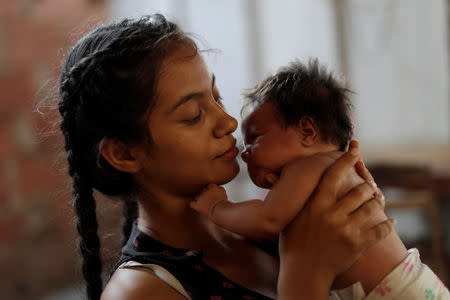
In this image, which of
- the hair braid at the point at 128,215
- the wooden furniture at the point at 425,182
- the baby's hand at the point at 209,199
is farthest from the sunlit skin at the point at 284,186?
the wooden furniture at the point at 425,182

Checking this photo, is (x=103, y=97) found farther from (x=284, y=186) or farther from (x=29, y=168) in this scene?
(x=29, y=168)

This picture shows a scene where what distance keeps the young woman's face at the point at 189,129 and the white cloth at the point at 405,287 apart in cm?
37

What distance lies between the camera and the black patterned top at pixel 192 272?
1056 millimetres

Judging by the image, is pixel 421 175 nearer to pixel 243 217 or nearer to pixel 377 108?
pixel 377 108

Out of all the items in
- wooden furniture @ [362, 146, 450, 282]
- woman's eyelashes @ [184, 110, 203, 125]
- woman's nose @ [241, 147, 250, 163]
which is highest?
woman's eyelashes @ [184, 110, 203, 125]

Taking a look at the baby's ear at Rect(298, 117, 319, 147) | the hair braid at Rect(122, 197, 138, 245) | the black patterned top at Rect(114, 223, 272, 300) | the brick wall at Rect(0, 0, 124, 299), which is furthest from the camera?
the brick wall at Rect(0, 0, 124, 299)

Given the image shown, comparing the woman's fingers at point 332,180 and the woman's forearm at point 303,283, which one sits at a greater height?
the woman's fingers at point 332,180

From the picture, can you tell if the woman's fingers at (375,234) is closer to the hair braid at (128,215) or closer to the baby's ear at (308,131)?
the baby's ear at (308,131)

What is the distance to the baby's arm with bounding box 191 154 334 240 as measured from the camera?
1.04 meters

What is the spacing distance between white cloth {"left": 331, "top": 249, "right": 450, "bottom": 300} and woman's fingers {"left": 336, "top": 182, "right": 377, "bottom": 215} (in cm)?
16

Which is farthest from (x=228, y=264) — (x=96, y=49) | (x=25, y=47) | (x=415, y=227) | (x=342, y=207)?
(x=415, y=227)

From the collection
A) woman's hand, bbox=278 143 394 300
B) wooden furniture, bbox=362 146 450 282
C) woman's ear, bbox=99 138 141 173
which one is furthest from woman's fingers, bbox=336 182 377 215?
wooden furniture, bbox=362 146 450 282

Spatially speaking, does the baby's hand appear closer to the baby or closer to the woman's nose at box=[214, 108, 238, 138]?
the baby

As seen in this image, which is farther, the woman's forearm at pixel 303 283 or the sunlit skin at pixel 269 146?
the sunlit skin at pixel 269 146
